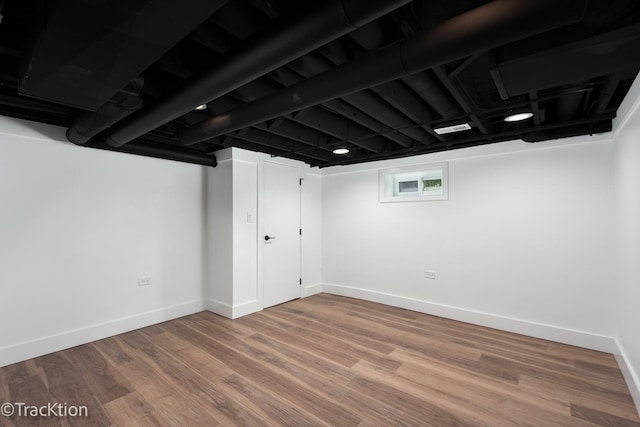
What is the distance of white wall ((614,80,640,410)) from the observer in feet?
7.15

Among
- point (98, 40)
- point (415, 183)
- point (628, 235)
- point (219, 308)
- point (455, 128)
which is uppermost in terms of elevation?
point (455, 128)

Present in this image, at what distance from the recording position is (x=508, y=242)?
3648mm

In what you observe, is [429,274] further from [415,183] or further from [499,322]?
[415,183]

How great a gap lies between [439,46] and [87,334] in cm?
438

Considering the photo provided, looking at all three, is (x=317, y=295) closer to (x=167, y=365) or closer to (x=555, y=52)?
(x=167, y=365)

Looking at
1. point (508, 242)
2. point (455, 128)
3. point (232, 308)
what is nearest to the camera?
point (455, 128)

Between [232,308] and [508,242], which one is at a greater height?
[508,242]

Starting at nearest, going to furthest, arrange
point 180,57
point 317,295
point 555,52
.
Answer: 1. point 555,52
2. point 180,57
3. point 317,295

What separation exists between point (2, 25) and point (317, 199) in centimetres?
442

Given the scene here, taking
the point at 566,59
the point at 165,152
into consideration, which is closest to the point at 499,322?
the point at 566,59

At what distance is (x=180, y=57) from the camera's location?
2008mm

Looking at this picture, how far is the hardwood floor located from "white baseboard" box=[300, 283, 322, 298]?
152 cm

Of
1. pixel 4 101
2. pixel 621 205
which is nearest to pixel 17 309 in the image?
pixel 4 101

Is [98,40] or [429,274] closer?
[98,40]
